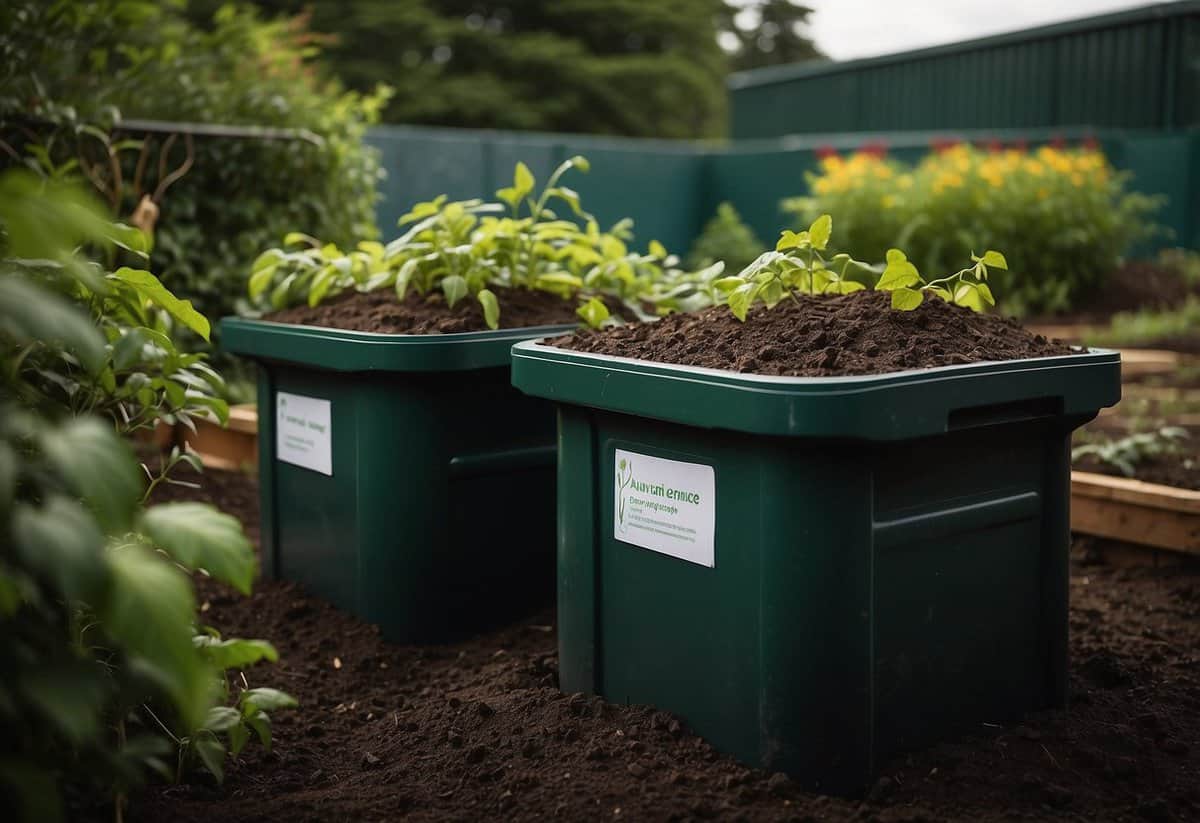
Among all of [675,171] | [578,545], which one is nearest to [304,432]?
[578,545]

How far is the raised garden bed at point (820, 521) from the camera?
1.67 meters

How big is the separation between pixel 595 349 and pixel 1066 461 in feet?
2.84

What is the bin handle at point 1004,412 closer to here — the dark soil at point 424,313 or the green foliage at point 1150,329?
the dark soil at point 424,313

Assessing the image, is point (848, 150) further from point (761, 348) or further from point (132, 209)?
point (761, 348)

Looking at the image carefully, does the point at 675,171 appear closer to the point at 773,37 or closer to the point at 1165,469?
the point at 1165,469

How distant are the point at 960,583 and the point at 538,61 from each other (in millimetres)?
28179

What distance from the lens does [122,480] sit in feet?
3.51

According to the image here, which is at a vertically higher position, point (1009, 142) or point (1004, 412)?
point (1009, 142)

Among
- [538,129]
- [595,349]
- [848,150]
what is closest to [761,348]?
[595,349]

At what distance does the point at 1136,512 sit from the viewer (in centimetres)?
304

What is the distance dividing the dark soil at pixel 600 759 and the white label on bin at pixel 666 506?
0.31 m

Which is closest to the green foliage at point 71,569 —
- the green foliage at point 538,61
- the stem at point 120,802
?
the stem at point 120,802

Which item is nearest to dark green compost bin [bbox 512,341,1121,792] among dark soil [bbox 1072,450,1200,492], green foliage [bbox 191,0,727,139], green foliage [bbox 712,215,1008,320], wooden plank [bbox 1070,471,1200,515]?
green foliage [bbox 712,215,1008,320]

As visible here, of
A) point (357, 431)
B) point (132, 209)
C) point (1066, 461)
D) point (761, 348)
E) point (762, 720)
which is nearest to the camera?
point (762, 720)
